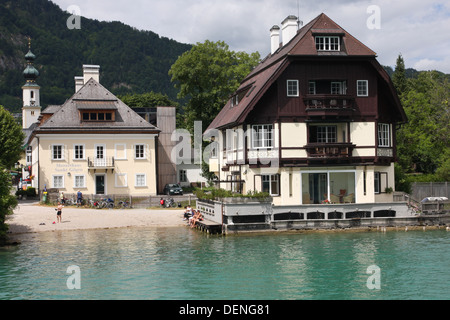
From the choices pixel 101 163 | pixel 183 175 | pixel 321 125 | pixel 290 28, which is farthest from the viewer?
pixel 183 175

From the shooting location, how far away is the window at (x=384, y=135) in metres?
43.8

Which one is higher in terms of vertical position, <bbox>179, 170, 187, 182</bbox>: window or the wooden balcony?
the wooden balcony

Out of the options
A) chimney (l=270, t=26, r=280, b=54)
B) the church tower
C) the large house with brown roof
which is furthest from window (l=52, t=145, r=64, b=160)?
the church tower

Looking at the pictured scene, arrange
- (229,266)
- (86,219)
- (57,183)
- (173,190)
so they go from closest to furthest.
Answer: (229,266)
(86,219)
(57,183)
(173,190)

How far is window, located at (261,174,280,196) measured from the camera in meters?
42.7

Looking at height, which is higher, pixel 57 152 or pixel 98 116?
pixel 98 116

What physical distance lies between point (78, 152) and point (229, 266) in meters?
35.8

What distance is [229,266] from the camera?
88.3ft

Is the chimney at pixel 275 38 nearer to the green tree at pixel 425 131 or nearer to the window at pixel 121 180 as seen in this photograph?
the window at pixel 121 180

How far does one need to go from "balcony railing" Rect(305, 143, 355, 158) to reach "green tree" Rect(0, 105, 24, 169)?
38022 mm

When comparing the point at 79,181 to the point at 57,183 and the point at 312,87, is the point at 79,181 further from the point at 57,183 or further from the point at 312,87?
the point at 312,87

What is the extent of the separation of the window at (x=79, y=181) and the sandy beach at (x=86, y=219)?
28.9ft

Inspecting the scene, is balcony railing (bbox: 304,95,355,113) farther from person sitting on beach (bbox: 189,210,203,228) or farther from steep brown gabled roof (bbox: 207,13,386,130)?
person sitting on beach (bbox: 189,210,203,228)

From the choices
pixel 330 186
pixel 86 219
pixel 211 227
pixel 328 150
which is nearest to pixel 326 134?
pixel 328 150
